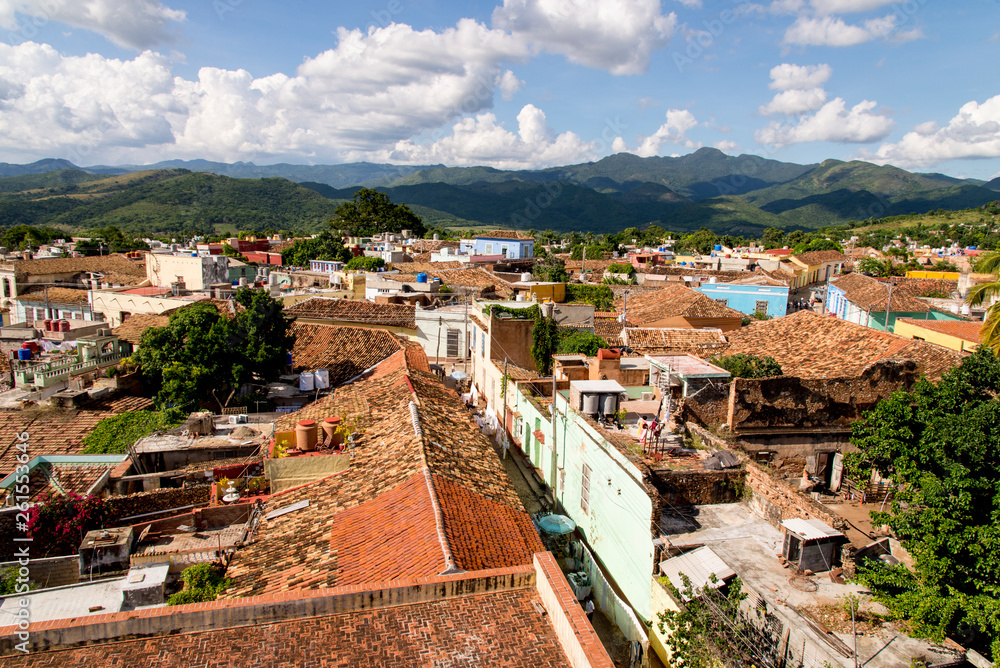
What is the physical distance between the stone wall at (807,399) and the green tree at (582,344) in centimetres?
645

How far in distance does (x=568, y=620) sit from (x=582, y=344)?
48.1 feet

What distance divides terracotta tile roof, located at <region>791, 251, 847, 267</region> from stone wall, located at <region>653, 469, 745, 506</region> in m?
57.4

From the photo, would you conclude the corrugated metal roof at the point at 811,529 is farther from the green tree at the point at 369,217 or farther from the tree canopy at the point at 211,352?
the green tree at the point at 369,217

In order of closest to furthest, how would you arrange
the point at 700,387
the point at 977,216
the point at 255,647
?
the point at 255,647 → the point at 700,387 → the point at 977,216

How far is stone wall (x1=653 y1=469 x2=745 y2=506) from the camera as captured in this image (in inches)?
450

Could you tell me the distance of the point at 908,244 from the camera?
10025cm

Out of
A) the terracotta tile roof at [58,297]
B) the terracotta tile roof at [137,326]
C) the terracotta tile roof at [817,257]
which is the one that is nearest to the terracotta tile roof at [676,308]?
the terracotta tile roof at [137,326]

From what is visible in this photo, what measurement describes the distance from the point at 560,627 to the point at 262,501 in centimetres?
766

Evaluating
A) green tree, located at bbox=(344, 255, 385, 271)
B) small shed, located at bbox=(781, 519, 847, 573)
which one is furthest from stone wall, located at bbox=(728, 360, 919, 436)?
green tree, located at bbox=(344, 255, 385, 271)

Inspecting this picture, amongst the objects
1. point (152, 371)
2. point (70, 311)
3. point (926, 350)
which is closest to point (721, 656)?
point (926, 350)

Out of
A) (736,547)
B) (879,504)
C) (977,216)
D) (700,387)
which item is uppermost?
(977,216)

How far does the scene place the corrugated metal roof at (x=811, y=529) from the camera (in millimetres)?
8903

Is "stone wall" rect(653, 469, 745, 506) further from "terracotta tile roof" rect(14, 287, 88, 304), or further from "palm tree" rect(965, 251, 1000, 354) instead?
"terracotta tile roof" rect(14, 287, 88, 304)

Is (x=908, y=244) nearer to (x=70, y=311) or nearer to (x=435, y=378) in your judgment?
(x=435, y=378)
